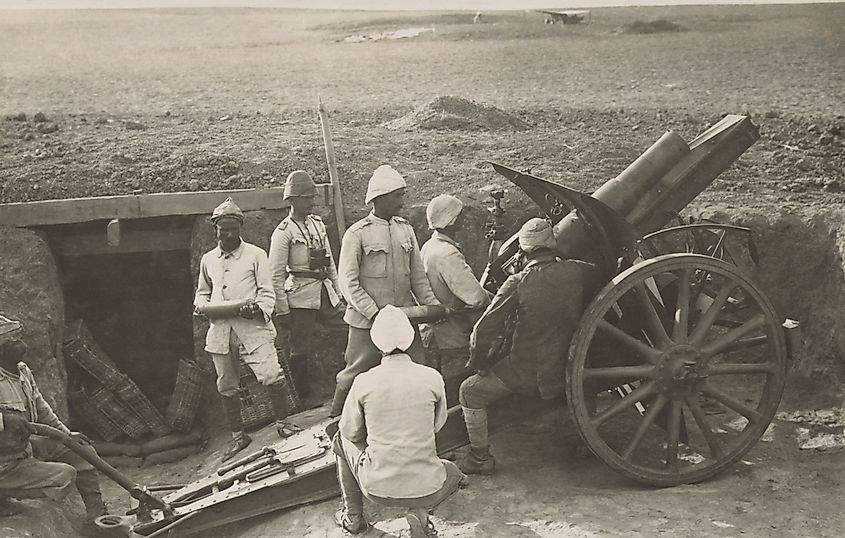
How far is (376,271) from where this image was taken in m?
5.18

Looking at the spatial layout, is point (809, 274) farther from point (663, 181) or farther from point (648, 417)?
point (648, 417)

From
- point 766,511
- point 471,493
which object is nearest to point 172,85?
point 471,493

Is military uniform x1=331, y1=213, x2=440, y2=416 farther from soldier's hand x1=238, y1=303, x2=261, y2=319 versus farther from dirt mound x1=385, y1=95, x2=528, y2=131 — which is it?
dirt mound x1=385, y1=95, x2=528, y2=131

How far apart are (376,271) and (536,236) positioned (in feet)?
3.47

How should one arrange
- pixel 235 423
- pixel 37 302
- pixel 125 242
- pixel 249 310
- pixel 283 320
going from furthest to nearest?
pixel 125 242
pixel 37 302
pixel 283 320
pixel 235 423
pixel 249 310

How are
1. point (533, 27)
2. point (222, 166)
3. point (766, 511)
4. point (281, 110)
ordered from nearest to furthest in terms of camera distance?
point (766, 511) → point (222, 166) → point (533, 27) → point (281, 110)

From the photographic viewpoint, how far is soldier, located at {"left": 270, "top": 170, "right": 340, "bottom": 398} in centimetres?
608

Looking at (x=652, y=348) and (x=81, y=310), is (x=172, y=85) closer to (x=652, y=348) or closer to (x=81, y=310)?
(x=81, y=310)

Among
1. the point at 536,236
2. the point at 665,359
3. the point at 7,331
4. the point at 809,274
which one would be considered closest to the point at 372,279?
the point at 536,236

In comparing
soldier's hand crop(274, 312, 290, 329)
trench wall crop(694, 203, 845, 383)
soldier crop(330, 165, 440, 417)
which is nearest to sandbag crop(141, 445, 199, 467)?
soldier's hand crop(274, 312, 290, 329)

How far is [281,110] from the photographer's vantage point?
1038 centimetres

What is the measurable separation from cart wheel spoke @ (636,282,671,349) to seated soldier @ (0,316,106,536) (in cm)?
328

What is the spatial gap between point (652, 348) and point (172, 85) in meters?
7.92

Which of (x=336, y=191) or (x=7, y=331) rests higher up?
(x=336, y=191)
